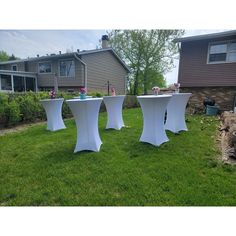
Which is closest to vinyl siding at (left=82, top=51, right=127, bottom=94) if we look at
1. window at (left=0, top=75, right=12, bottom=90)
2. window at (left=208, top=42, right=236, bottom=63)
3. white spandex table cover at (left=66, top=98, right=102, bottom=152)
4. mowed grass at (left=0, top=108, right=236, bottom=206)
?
window at (left=0, top=75, right=12, bottom=90)

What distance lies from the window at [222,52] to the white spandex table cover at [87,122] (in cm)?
813

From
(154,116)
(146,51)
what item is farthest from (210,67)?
(146,51)

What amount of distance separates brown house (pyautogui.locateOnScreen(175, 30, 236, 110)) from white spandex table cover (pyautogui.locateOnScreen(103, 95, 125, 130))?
5.82 metres

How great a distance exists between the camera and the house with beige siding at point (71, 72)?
14.6m

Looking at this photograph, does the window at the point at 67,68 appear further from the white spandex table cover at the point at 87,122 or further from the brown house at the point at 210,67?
the white spandex table cover at the point at 87,122

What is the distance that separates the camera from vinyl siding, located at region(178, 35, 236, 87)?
9094 mm

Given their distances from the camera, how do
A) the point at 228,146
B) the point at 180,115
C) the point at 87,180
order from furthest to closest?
the point at 180,115
the point at 228,146
the point at 87,180

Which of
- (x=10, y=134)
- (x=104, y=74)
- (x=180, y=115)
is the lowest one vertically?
(x=10, y=134)

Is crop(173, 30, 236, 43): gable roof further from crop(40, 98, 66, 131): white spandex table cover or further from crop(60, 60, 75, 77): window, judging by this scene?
crop(60, 60, 75, 77): window

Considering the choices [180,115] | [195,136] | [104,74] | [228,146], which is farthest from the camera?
[104,74]

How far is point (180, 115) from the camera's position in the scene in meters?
5.14
